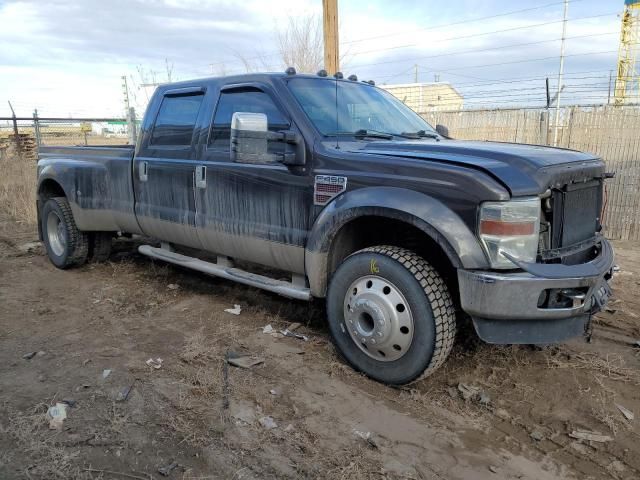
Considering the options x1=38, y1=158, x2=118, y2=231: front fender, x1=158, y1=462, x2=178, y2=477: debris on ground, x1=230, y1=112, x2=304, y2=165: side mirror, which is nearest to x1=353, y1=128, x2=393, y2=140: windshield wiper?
x1=230, y1=112, x2=304, y2=165: side mirror

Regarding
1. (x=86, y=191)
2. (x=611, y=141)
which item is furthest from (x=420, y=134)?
(x=611, y=141)

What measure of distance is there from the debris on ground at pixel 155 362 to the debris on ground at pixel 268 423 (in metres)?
1.03

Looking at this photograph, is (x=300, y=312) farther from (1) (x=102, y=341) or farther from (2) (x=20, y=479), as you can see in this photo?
(2) (x=20, y=479)

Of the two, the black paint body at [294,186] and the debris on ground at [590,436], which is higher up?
the black paint body at [294,186]

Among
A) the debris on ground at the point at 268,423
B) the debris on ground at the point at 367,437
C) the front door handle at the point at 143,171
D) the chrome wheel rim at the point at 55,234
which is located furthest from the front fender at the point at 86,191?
the debris on ground at the point at 367,437

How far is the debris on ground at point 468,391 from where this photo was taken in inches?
125

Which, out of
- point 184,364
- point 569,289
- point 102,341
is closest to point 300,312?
point 184,364

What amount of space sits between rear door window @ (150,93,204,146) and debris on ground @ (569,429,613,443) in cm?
364

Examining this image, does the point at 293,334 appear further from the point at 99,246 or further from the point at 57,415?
the point at 99,246

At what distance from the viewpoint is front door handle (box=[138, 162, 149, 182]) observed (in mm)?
5000

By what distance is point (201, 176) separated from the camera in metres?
4.40

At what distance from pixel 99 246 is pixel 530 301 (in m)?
5.13

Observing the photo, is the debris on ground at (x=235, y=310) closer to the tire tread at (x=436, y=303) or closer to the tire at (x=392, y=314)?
the tire at (x=392, y=314)

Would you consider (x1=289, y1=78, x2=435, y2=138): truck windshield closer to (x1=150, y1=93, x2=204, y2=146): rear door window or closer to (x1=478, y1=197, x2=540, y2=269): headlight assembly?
(x1=150, y1=93, x2=204, y2=146): rear door window
